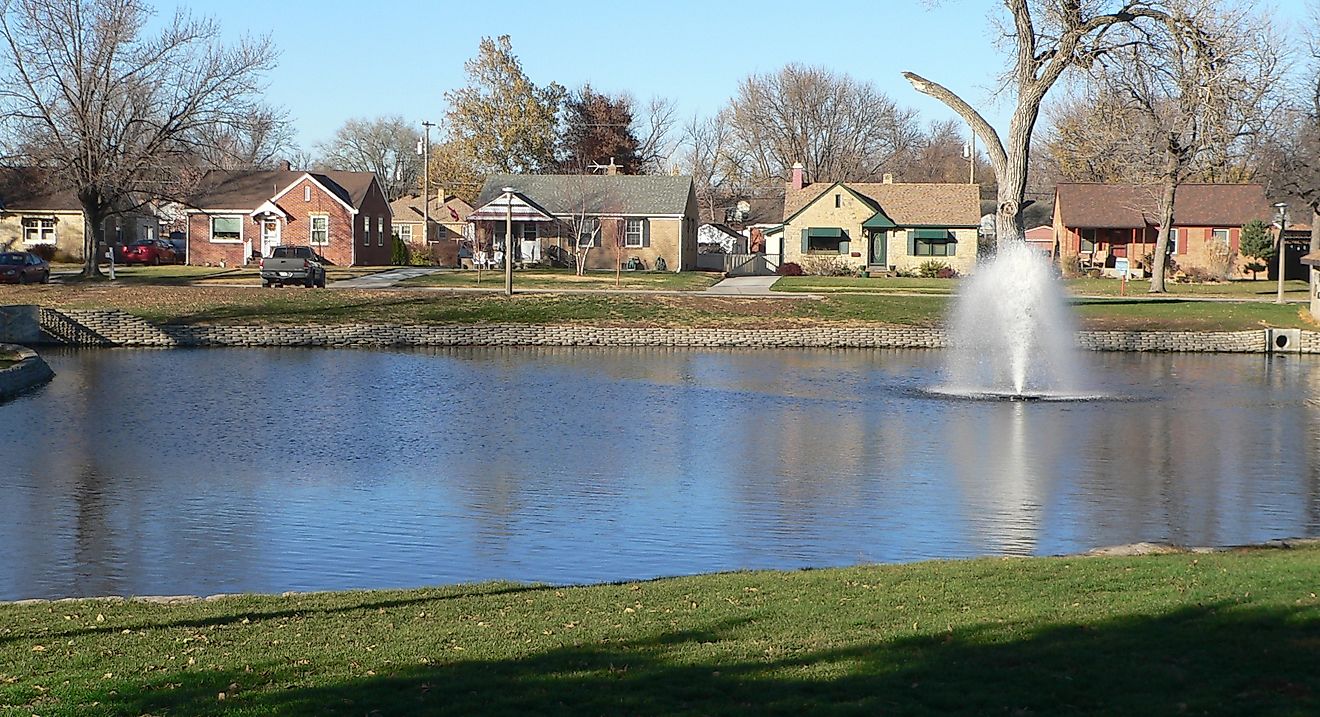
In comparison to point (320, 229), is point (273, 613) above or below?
below

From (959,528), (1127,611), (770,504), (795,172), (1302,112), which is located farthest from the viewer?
(795,172)

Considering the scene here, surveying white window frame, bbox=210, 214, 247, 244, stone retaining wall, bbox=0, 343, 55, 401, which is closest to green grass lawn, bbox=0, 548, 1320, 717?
stone retaining wall, bbox=0, 343, 55, 401

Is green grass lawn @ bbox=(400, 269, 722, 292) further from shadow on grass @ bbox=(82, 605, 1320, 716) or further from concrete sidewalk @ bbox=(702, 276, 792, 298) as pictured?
shadow on grass @ bbox=(82, 605, 1320, 716)

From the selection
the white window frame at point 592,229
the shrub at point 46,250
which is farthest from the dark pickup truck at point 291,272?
the shrub at point 46,250

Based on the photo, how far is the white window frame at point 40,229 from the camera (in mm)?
73375

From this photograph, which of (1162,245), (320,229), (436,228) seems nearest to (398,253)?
(436,228)

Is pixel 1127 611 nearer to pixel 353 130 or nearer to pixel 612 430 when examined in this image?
pixel 612 430

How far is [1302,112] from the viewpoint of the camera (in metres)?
66.2

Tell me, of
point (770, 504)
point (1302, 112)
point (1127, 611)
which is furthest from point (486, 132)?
point (1127, 611)

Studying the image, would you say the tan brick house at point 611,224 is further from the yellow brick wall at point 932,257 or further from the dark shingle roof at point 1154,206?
the dark shingle roof at point 1154,206

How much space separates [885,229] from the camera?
7125cm

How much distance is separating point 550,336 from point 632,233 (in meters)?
30.0

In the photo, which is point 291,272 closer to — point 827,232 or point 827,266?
point 827,266

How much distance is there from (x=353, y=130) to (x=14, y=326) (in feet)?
342
